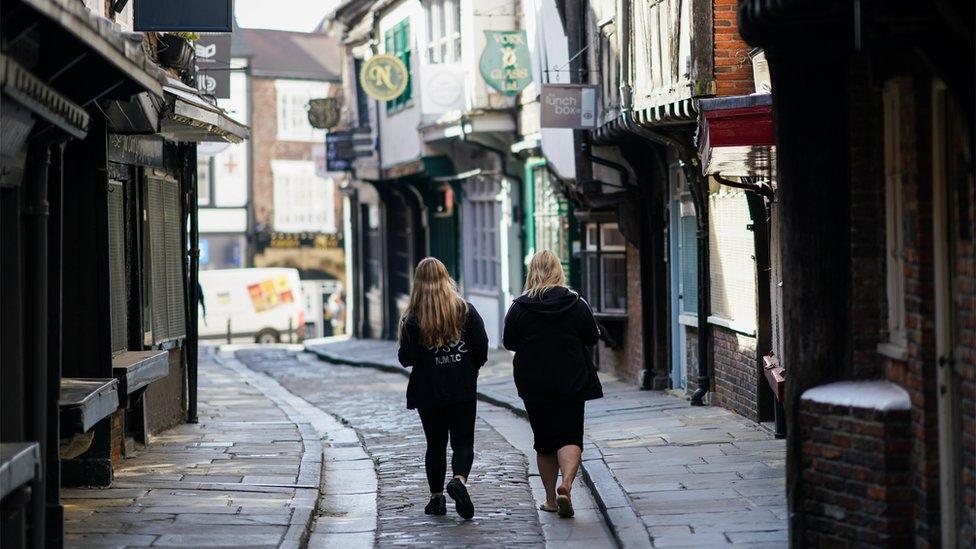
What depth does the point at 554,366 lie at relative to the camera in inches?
387

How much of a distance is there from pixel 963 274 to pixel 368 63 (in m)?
20.2

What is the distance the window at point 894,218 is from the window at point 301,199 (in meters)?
44.6

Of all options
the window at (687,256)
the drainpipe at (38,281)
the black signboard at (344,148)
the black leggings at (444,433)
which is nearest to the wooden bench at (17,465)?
the drainpipe at (38,281)

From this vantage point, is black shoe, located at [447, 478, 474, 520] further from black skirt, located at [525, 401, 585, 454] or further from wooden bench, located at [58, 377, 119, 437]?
wooden bench, located at [58, 377, 119, 437]

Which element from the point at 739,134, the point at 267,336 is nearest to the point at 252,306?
the point at 267,336

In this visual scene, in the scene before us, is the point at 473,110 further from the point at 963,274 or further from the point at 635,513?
the point at 963,274

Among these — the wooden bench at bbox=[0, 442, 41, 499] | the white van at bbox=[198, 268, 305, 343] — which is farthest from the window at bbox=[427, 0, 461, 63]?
the wooden bench at bbox=[0, 442, 41, 499]

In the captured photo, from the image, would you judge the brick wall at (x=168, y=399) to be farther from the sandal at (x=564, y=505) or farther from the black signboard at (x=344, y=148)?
the black signboard at (x=344, y=148)

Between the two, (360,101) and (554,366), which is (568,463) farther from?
(360,101)

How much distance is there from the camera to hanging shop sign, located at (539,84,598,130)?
17.6 meters

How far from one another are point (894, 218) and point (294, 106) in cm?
4578

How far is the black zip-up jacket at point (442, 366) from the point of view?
9.83 metres

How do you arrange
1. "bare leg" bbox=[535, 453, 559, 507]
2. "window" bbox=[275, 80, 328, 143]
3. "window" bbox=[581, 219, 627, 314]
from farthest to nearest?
1. "window" bbox=[275, 80, 328, 143]
2. "window" bbox=[581, 219, 627, 314]
3. "bare leg" bbox=[535, 453, 559, 507]

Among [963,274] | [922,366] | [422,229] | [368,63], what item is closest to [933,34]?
[963,274]
